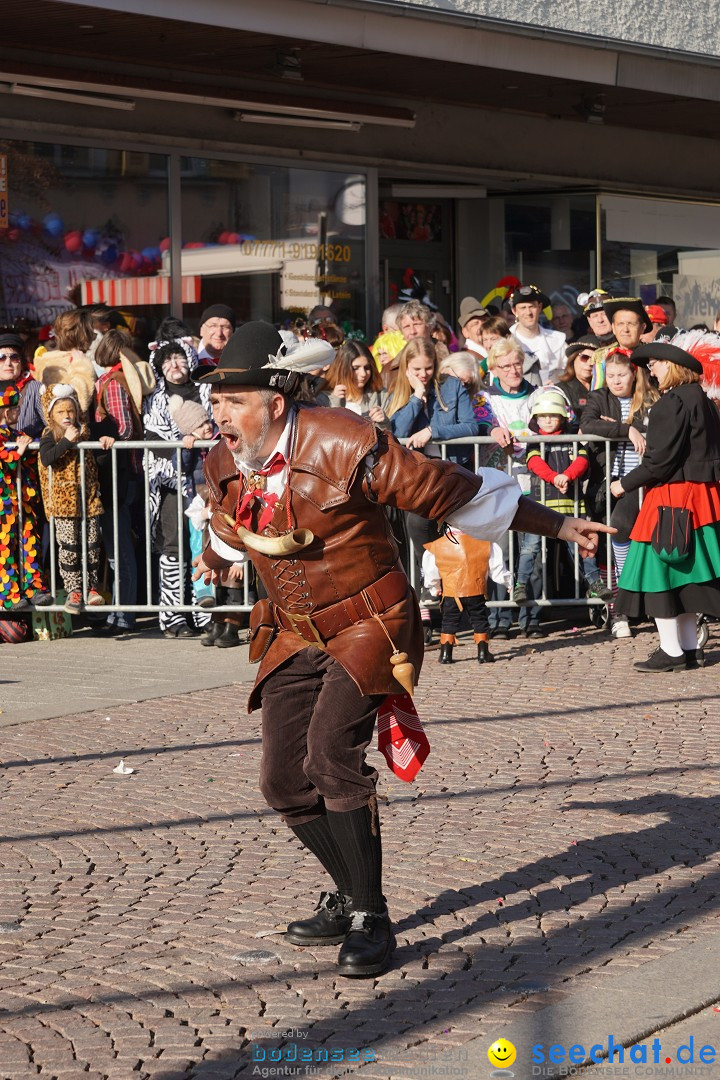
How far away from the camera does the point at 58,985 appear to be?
450cm

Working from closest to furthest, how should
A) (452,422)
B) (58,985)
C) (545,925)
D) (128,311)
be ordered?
1. (58,985)
2. (545,925)
3. (452,422)
4. (128,311)

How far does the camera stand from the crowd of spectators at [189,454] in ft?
33.9

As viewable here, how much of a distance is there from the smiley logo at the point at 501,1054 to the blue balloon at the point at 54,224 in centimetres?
1023

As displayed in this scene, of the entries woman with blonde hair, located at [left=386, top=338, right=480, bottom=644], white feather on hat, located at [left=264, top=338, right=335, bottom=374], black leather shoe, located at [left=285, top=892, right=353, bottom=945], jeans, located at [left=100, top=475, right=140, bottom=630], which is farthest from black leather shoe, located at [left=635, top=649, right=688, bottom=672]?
white feather on hat, located at [left=264, top=338, right=335, bottom=374]

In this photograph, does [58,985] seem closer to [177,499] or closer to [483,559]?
[483,559]

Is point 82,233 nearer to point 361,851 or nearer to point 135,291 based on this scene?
point 135,291

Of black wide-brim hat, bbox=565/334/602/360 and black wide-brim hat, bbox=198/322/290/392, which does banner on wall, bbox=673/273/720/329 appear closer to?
black wide-brim hat, bbox=565/334/602/360

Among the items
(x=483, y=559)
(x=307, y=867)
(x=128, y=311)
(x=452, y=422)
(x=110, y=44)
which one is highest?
(x=110, y=44)

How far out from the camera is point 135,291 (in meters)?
13.6

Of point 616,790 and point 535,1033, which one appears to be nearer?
point 535,1033

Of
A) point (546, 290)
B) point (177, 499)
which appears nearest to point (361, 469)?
point (177, 499)

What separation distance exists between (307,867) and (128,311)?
8.64 meters

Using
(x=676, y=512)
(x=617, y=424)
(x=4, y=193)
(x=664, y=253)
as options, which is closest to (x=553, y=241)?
(x=664, y=253)

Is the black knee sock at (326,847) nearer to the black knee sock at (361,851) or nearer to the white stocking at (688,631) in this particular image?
the black knee sock at (361,851)
